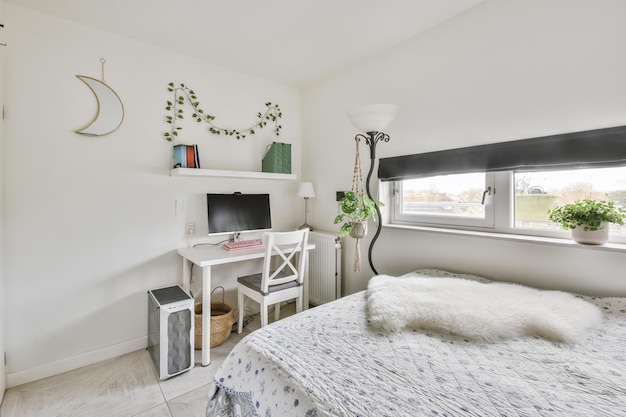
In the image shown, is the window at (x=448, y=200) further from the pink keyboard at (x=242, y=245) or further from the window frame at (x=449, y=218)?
the pink keyboard at (x=242, y=245)

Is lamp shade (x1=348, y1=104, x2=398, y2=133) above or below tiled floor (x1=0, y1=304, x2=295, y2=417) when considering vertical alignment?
above

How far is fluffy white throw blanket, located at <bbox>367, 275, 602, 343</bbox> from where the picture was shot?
109 cm

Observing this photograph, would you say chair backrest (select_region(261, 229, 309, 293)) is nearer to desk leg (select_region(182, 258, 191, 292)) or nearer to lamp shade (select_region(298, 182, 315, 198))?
lamp shade (select_region(298, 182, 315, 198))

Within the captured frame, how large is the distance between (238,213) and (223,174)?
1.28ft

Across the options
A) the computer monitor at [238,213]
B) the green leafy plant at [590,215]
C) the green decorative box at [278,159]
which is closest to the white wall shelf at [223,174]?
the green decorative box at [278,159]

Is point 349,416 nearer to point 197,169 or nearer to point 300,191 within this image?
point 197,169

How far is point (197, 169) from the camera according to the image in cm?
226

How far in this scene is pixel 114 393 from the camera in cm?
171

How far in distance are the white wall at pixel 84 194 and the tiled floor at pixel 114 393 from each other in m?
0.13

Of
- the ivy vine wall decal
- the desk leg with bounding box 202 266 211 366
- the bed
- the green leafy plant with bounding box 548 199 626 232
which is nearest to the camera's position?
the bed

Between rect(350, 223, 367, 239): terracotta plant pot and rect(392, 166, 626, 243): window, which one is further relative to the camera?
rect(350, 223, 367, 239): terracotta plant pot

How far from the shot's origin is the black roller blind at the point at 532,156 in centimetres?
134

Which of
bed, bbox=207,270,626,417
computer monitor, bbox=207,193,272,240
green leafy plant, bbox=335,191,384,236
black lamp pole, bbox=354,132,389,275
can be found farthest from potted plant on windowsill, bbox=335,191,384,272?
computer monitor, bbox=207,193,272,240

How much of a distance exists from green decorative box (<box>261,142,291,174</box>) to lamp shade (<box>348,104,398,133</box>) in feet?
3.28
